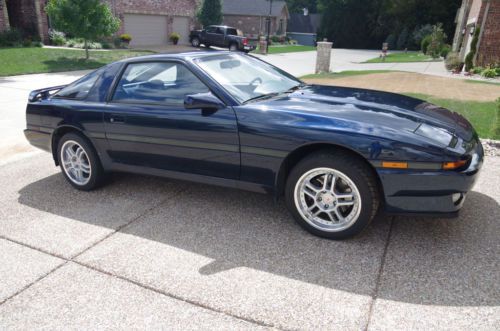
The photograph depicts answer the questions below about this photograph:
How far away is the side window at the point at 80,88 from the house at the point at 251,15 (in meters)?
47.8

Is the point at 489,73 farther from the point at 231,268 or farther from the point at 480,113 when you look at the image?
the point at 231,268

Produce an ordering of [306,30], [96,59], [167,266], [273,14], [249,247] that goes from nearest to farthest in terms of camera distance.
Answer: [167,266]
[249,247]
[96,59]
[273,14]
[306,30]

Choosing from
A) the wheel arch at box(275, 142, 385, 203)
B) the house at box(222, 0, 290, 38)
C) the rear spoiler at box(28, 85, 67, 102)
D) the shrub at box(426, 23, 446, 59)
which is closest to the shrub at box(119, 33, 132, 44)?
the shrub at box(426, 23, 446, 59)

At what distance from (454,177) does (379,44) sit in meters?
55.2

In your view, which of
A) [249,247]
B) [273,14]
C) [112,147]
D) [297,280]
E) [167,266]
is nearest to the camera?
[297,280]

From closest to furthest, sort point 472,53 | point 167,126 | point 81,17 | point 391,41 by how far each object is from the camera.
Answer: point 167,126 < point 81,17 < point 472,53 < point 391,41

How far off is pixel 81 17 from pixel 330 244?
16869 mm

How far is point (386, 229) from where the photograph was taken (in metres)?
3.53

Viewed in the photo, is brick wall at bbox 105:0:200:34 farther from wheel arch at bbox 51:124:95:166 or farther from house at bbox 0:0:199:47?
wheel arch at bbox 51:124:95:166

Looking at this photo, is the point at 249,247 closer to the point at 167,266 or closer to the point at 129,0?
the point at 167,266

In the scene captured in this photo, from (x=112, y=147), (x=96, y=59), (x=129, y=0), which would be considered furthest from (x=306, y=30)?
(x=112, y=147)

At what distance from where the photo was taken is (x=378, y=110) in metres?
3.47

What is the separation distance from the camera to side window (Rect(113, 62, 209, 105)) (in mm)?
3805

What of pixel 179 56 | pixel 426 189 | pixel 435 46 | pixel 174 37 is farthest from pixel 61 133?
pixel 174 37
